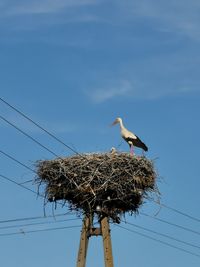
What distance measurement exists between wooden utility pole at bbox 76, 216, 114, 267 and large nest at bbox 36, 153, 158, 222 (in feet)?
0.95

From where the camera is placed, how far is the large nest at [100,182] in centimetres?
1214

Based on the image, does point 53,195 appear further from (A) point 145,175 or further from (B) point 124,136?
(B) point 124,136

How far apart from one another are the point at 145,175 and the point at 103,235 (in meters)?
1.75

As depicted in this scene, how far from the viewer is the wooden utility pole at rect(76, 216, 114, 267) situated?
11258 millimetres

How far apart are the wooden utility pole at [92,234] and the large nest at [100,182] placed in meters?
0.29

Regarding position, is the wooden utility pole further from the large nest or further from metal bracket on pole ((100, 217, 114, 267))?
the large nest

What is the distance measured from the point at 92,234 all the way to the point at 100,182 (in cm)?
103

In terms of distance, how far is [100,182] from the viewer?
12234 mm

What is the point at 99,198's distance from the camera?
12.1 meters

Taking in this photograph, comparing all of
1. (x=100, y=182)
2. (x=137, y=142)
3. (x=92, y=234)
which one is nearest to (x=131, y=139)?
(x=137, y=142)

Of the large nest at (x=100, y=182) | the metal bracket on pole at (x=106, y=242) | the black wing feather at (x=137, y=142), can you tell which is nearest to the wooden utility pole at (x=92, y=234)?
the metal bracket on pole at (x=106, y=242)

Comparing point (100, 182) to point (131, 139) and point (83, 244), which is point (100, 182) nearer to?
point (83, 244)

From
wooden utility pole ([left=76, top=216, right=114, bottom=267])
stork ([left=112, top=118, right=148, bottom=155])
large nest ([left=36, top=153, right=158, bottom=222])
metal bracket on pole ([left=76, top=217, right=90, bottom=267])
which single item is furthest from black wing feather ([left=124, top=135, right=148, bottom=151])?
metal bracket on pole ([left=76, top=217, right=90, bottom=267])

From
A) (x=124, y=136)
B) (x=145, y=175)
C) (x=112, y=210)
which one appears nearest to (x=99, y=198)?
(x=112, y=210)
